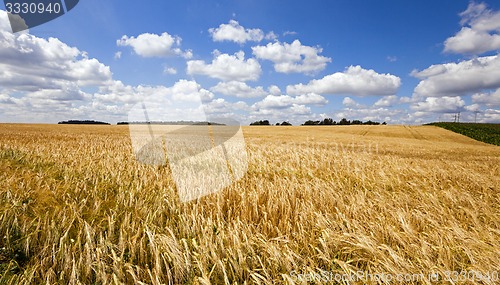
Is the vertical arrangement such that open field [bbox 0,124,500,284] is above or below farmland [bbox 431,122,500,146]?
above

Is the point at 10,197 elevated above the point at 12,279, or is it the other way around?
the point at 10,197

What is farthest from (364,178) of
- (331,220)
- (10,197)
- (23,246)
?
(10,197)

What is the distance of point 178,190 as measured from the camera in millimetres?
4148

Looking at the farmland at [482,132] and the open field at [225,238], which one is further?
the farmland at [482,132]

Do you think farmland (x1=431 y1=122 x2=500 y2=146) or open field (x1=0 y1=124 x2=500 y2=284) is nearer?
open field (x1=0 y1=124 x2=500 y2=284)

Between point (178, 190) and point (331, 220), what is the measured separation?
2.42 meters

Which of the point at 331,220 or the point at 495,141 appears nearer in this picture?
the point at 331,220

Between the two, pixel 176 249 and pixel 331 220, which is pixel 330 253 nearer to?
pixel 331 220

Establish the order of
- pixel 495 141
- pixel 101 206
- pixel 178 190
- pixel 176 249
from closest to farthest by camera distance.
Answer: pixel 176 249 < pixel 101 206 < pixel 178 190 < pixel 495 141

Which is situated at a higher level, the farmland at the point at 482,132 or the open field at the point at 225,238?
the open field at the point at 225,238

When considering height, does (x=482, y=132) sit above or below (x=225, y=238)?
below

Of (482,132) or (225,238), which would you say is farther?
(482,132)

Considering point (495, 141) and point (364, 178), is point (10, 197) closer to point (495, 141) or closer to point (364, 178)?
point (364, 178)

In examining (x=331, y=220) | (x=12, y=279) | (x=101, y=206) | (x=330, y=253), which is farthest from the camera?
(x=101, y=206)
